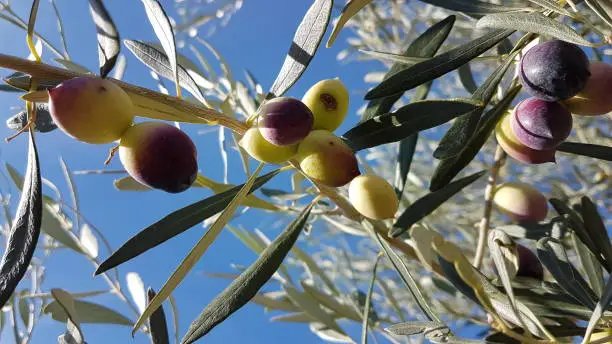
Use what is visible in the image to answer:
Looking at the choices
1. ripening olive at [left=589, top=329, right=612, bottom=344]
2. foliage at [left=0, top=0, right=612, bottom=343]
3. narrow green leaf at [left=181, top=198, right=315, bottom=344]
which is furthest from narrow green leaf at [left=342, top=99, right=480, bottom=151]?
ripening olive at [left=589, top=329, right=612, bottom=344]

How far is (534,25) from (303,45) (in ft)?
1.05

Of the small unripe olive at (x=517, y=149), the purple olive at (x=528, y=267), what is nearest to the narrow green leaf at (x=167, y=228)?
the small unripe olive at (x=517, y=149)

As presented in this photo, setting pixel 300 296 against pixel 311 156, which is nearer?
pixel 311 156

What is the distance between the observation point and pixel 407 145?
1.24m

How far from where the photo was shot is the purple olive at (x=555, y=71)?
2.64 ft

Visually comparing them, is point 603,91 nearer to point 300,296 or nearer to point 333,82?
point 333,82

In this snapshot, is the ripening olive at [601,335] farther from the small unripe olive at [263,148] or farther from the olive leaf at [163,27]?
the olive leaf at [163,27]

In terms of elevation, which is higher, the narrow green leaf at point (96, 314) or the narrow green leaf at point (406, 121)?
the narrow green leaf at point (406, 121)

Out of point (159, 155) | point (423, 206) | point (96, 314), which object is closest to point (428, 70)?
point (423, 206)

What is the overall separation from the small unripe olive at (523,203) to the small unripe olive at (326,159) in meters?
0.51

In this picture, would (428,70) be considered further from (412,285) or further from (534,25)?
(412,285)

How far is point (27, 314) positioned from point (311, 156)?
105 cm

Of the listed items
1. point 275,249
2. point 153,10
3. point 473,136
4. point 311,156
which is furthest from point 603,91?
point 153,10

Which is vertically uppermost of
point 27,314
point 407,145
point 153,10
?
point 153,10
